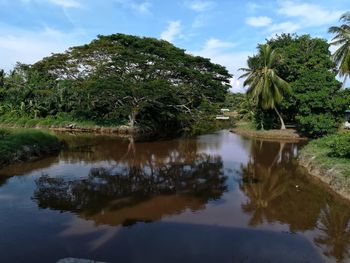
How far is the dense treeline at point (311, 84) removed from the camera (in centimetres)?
2709

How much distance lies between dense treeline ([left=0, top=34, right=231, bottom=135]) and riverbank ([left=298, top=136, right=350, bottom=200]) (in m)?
14.9

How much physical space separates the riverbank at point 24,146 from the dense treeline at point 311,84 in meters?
18.2

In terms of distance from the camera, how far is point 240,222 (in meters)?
9.63

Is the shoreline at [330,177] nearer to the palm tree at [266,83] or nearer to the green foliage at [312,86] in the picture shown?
the green foliage at [312,86]

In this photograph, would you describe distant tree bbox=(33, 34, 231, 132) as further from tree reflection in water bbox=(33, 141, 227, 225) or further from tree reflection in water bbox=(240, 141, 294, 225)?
tree reflection in water bbox=(33, 141, 227, 225)

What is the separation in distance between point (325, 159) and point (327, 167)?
1.09m

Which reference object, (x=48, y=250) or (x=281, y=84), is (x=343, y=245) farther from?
(x=281, y=84)

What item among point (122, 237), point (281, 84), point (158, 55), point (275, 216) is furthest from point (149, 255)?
point (158, 55)

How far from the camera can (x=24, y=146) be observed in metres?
17.9

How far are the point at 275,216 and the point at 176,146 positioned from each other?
14.7 m

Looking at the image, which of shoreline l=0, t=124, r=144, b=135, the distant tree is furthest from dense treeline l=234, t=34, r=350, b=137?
shoreline l=0, t=124, r=144, b=135

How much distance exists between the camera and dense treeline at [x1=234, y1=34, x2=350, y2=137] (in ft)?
88.9

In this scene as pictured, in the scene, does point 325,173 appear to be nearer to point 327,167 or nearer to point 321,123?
point 327,167

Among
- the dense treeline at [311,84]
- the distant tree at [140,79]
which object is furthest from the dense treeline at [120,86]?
the dense treeline at [311,84]
